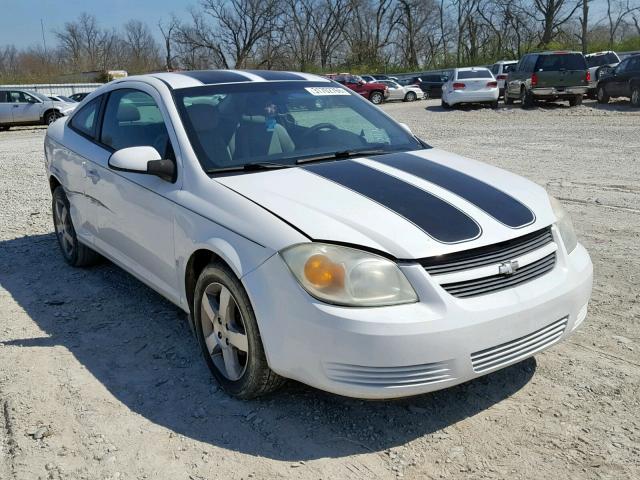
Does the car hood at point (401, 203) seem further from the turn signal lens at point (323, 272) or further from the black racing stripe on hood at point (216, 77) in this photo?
the black racing stripe on hood at point (216, 77)

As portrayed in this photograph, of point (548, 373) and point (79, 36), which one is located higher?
point (79, 36)

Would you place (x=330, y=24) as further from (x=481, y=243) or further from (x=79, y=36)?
(x=481, y=243)

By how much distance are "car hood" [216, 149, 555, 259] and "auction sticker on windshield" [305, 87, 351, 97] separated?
2.70 feet

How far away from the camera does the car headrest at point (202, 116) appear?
12.3ft

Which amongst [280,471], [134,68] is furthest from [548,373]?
[134,68]

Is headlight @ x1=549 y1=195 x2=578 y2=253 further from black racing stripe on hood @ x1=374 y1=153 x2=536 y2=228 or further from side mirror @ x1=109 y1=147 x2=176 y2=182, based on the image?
side mirror @ x1=109 y1=147 x2=176 y2=182

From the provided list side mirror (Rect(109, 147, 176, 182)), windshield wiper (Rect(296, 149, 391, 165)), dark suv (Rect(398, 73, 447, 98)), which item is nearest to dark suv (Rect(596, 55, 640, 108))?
dark suv (Rect(398, 73, 447, 98))

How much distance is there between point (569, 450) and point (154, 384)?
2.06 meters

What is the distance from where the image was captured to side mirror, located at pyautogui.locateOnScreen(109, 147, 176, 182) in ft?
11.6

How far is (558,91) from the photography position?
21.0m

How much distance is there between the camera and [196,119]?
378 cm

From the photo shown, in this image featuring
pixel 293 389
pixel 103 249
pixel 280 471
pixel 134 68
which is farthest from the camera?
pixel 134 68

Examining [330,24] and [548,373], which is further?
[330,24]

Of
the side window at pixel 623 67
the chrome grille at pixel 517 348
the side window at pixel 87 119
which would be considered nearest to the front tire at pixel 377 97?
the side window at pixel 623 67
